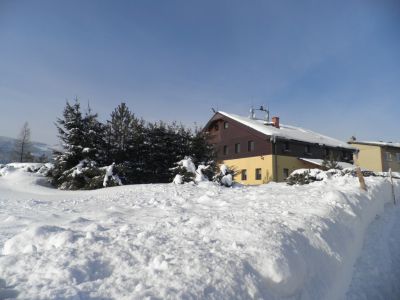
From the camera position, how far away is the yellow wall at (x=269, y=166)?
30062 mm

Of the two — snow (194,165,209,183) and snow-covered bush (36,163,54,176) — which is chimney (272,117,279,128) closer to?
snow (194,165,209,183)

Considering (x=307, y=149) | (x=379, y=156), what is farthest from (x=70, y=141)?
(x=379, y=156)

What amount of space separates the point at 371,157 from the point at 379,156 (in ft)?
3.70

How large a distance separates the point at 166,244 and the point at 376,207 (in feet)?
33.1

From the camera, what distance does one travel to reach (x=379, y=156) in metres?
41.3

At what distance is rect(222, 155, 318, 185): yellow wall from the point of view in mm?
30062

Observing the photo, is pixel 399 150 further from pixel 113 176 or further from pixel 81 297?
pixel 81 297

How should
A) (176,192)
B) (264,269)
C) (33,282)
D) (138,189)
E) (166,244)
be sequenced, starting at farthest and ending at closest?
(138,189)
(176,192)
(166,244)
(264,269)
(33,282)

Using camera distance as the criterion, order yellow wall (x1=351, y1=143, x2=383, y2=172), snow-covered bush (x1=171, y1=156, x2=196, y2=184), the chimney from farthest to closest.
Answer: yellow wall (x1=351, y1=143, x2=383, y2=172) → the chimney → snow-covered bush (x1=171, y1=156, x2=196, y2=184)

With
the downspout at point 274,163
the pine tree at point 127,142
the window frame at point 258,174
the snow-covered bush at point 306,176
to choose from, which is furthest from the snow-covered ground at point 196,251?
the window frame at point 258,174

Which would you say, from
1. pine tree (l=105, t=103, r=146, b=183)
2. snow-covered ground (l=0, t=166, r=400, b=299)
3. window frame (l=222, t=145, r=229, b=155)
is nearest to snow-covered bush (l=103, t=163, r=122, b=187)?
pine tree (l=105, t=103, r=146, b=183)

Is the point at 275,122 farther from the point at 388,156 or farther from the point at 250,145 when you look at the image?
the point at 388,156

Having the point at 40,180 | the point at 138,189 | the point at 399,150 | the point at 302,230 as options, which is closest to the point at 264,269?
the point at 302,230

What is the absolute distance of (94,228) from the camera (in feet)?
15.5
